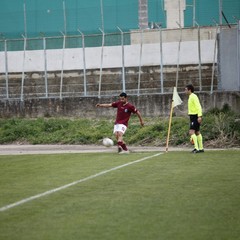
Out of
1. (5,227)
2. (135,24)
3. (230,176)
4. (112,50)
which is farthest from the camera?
(135,24)

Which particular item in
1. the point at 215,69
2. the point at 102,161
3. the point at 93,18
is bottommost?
the point at 102,161

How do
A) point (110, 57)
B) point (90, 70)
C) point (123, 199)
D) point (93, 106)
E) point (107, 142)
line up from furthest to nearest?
point (90, 70) < point (110, 57) < point (93, 106) < point (107, 142) < point (123, 199)

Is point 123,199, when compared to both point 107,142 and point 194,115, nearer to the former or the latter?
point 194,115

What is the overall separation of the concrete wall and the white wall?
3082mm

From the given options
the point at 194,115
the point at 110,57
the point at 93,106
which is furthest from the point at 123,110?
the point at 110,57

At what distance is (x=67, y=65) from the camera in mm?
35812

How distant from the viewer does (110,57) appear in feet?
115

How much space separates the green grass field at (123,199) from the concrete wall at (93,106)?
380 inches

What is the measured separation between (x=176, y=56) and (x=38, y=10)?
32.5 feet

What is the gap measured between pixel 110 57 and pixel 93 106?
12.2 feet

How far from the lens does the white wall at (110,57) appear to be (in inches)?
1328

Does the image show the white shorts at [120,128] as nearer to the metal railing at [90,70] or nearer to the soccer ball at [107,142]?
the soccer ball at [107,142]

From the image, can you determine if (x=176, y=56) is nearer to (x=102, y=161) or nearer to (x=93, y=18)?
(x=93, y=18)

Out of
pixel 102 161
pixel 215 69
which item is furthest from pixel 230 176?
pixel 215 69
